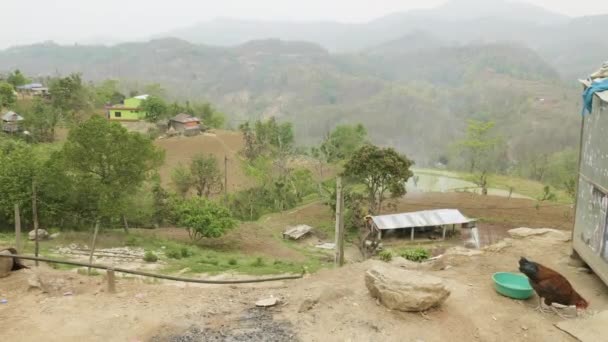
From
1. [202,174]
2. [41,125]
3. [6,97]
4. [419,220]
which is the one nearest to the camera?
[419,220]

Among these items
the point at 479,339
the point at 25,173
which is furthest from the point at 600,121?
the point at 25,173

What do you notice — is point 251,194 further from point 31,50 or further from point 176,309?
point 31,50

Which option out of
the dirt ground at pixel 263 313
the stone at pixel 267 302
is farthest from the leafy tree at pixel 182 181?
the stone at pixel 267 302

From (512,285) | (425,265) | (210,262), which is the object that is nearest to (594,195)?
(512,285)

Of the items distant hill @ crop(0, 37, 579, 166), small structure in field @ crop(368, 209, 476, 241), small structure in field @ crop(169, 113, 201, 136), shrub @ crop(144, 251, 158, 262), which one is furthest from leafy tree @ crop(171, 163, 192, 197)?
distant hill @ crop(0, 37, 579, 166)

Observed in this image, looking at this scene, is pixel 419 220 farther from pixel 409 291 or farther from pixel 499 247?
pixel 409 291

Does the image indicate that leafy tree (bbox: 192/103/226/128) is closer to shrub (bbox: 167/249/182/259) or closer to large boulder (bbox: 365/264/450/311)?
shrub (bbox: 167/249/182/259)

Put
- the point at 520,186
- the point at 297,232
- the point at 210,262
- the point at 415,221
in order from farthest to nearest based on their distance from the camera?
the point at 520,186, the point at 297,232, the point at 415,221, the point at 210,262
